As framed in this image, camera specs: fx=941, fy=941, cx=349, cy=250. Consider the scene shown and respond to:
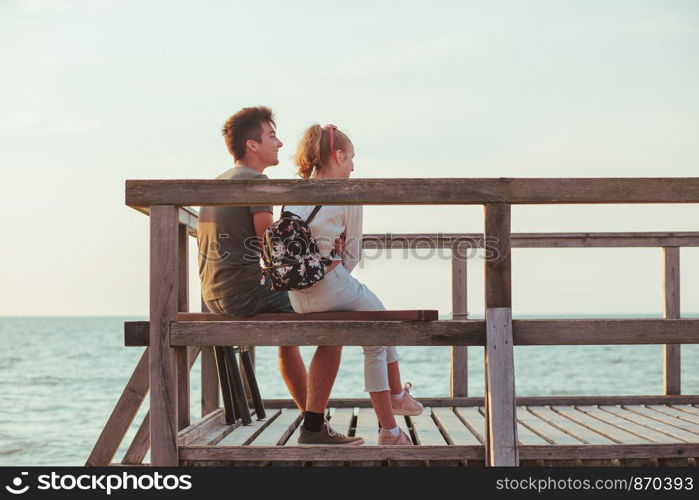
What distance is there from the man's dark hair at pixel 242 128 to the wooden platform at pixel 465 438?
141 cm

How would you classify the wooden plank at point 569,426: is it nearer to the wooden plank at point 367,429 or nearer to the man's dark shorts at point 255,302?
the wooden plank at point 367,429

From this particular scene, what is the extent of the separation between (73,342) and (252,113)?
54.6 metres

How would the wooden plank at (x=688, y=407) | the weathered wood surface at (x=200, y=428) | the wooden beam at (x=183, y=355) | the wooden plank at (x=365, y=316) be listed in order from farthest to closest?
the wooden plank at (x=688, y=407)
the wooden beam at (x=183, y=355)
the weathered wood surface at (x=200, y=428)
the wooden plank at (x=365, y=316)

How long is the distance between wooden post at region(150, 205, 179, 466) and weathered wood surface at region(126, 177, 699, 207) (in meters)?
0.15

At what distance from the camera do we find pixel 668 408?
6.48 meters

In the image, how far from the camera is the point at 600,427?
17.3 ft

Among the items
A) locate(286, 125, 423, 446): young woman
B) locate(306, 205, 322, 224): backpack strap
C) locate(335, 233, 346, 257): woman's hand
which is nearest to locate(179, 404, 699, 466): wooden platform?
locate(286, 125, 423, 446): young woman

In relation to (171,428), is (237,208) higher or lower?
higher

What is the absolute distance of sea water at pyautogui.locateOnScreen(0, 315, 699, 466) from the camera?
21594 millimetres

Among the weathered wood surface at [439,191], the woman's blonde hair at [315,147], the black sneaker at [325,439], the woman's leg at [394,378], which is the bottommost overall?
the black sneaker at [325,439]

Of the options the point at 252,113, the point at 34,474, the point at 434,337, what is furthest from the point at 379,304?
the point at 34,474

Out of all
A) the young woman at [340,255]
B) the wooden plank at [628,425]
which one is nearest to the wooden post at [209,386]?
the young woman at [340,255]

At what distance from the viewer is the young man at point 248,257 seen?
429 centimetres

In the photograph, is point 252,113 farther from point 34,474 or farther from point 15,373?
point 15,373
